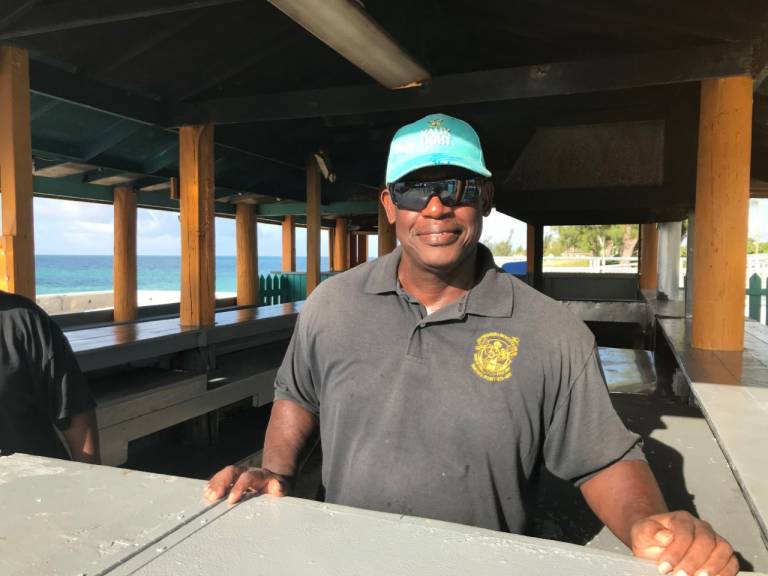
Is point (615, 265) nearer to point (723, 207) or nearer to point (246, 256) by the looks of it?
point (246, 256)

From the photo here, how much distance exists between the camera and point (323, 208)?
43.1ft

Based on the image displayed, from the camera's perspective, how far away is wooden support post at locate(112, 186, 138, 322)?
382 inches

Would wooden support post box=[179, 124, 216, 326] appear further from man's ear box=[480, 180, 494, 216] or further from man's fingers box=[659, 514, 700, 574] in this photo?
man's fingers box=[659, 514, 700, 574]

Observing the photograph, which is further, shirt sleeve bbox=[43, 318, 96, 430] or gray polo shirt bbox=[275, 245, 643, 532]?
shirt sleeve bbox=[43, 318, 96, 430]

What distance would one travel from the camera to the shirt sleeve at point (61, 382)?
89.9 inches

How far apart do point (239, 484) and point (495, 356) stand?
696mm

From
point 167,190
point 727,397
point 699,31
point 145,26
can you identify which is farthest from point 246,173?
point 727,397

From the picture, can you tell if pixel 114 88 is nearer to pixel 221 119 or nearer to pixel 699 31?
pixel 221 119

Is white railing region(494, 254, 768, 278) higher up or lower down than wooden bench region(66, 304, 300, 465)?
higher up

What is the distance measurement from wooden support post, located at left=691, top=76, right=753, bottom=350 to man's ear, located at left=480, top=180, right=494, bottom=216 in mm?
3396

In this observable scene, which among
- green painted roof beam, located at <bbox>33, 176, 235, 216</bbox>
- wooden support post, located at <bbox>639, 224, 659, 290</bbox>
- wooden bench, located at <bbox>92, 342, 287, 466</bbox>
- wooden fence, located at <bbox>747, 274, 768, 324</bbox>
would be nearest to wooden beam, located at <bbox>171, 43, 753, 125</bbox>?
wooden bench, located at <bbox>92, 342, 287, 466</bbox>

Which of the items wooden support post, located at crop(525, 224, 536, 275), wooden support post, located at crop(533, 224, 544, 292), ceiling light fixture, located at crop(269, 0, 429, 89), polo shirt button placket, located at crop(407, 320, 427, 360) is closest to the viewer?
polo shirt button placket, located at crop(407, 320, 427, 360)

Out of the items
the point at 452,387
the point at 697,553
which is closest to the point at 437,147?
the point at 452,387

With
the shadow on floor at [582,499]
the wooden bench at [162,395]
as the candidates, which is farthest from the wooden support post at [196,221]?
the shadow on floor at [582,499]
